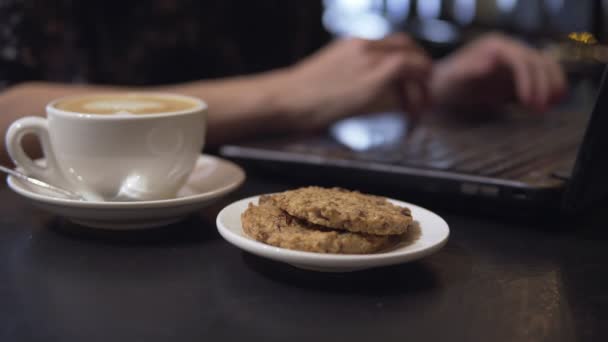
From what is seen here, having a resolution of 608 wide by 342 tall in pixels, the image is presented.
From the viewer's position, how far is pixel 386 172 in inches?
26.5

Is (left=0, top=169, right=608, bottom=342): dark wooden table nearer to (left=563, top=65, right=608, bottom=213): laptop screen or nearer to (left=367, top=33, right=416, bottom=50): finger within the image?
(left=563, top=65, right=608, bottom=213): laptop screen

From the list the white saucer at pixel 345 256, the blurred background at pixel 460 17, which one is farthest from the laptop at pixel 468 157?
the blurred background at pixel 460 17

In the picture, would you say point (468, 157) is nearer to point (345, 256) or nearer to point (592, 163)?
point (592, 163)

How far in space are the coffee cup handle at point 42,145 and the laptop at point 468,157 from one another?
0.22 meters

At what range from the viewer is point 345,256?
1.46 feet

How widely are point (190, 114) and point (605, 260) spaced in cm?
40

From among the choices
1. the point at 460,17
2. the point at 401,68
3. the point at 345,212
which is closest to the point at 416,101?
the point at 401,68

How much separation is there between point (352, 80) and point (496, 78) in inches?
13.9

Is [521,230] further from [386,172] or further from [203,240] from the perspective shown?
[203,240]

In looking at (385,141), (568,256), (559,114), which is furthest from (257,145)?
(559,114)

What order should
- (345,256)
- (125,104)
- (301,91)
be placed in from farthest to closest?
(301,91)
(125,104)
(345,256)

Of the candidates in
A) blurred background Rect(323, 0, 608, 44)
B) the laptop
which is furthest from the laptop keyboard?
blurred background Rect(323, 0, 608, 44)

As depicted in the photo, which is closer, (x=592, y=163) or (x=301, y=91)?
(x=592, y=163)

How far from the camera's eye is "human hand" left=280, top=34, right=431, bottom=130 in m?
1.11
